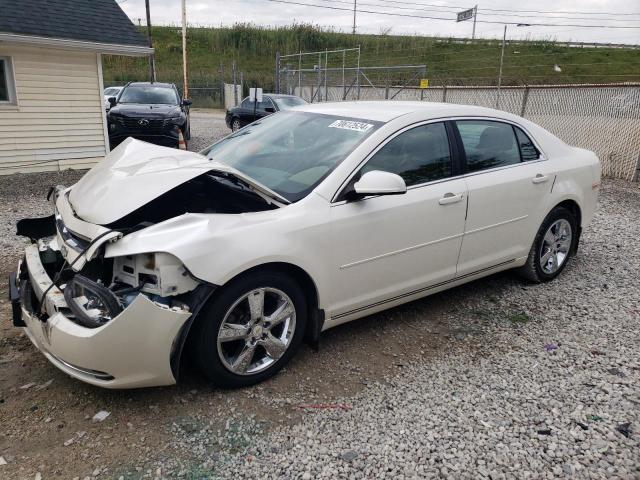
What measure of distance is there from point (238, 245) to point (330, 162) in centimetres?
96

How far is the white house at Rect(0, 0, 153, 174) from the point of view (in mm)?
9797

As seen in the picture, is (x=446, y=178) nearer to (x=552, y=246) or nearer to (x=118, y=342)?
(x=552, y=246)

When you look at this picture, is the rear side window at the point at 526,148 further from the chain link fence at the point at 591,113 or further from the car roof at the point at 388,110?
the chain link fence at the point at 591,113

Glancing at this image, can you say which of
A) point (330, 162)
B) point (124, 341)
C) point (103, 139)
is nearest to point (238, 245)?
point (124, 341)

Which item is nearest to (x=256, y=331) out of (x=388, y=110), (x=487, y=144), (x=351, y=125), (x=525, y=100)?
(x=351, y=125)

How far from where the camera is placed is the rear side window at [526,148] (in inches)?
175

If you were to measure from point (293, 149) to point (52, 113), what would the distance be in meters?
8.80

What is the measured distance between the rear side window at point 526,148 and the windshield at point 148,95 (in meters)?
10.3

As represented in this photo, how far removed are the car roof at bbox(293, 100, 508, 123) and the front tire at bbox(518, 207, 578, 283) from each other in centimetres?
109

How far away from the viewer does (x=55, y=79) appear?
410 inches

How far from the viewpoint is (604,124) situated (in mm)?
10719

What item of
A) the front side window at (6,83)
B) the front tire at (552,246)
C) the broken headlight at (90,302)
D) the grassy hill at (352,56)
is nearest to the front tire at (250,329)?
the broken headlight at (90,302)

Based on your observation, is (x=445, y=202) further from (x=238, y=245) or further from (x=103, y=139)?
(x=103, y=139)

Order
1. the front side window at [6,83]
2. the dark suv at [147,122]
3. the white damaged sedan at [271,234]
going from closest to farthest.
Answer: the white damaged sedan at [271,234] < the front side window at [6,83] < the dark suv at [147,122]
